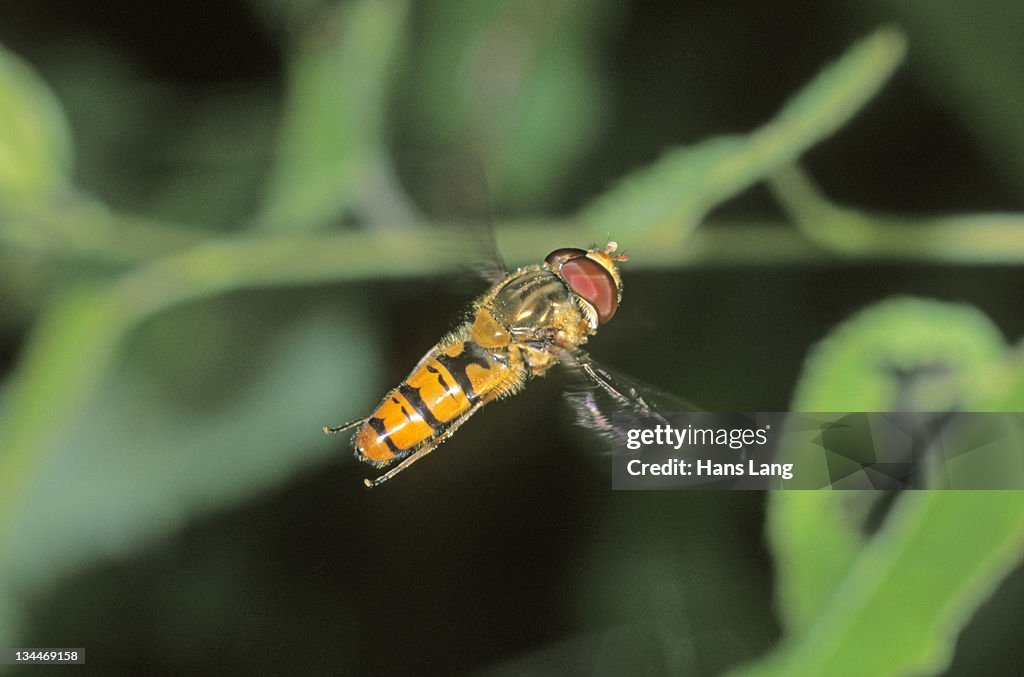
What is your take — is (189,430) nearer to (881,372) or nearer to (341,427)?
(341,427)

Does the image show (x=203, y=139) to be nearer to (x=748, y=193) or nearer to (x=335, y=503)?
(x=335, y=503)

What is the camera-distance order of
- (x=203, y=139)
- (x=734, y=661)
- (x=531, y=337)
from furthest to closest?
(x=203, y=139) → (x=734, y=661) → (x=531, y=337)

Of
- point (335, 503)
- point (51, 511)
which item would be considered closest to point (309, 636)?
point (335, 503)

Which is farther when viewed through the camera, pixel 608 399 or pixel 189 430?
pixel 189 430

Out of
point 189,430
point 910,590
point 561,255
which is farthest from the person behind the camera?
point 189,430

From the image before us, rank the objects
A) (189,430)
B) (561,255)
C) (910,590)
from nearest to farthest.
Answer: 1. (910,590)
2. (561,255)
3. (189,430)

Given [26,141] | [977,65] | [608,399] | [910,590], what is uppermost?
[26,141]

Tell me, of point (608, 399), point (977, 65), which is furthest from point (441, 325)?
point (977, 65)
